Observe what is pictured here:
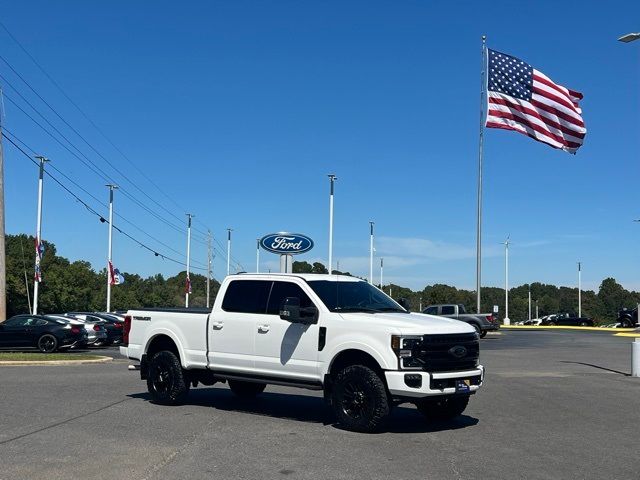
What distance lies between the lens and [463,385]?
9.99 metres

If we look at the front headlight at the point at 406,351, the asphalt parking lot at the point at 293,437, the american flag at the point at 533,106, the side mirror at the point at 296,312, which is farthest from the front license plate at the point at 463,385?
the american flag at the point at 533,106

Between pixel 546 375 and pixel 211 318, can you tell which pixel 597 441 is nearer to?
pixel 211 318

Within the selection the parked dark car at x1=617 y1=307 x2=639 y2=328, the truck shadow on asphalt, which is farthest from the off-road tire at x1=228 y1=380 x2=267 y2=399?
the parked dark car at x1=617 y1=307 x2=639 y2=328

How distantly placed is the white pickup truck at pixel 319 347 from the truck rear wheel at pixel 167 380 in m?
0.02

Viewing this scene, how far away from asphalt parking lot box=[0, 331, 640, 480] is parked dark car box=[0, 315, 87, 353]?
38.6 feet

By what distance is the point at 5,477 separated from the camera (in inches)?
285

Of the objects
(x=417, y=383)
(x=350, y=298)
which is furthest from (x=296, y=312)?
(x=417, y=383)

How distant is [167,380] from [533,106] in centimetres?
2210

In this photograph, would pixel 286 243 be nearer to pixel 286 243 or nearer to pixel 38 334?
pixel 286 243

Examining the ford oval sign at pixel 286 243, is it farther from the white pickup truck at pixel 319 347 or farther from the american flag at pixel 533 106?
the white pickup truck at pixel 319 347

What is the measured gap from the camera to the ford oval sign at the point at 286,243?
103ft

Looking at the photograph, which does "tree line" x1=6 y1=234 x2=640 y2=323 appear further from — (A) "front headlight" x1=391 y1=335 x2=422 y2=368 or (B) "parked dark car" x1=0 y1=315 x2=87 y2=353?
(A) "front headlight" x1=391 y1=335 x2=422 y2=368

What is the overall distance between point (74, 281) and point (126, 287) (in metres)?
40.7

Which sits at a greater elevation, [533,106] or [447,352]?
[533,106]
